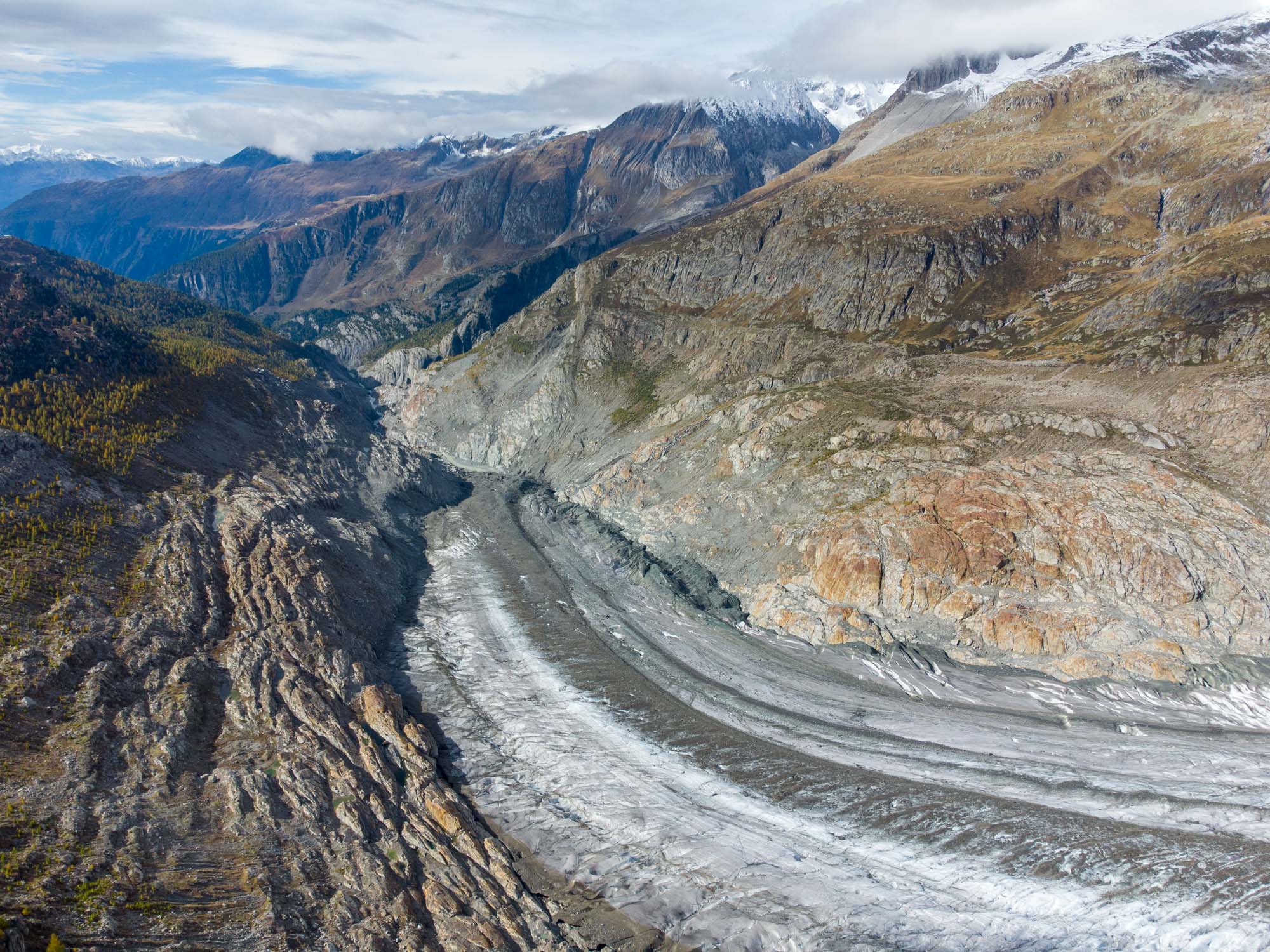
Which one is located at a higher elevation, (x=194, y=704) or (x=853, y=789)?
(x=194, y=704)

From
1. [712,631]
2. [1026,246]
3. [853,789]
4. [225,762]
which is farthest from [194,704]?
[1026,246]

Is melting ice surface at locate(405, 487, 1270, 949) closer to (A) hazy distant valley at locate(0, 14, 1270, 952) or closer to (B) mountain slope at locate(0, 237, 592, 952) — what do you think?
(A) hazy distant valley at locate(0, 14, 1270, 952)

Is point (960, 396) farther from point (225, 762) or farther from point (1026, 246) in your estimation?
point (225, 762)

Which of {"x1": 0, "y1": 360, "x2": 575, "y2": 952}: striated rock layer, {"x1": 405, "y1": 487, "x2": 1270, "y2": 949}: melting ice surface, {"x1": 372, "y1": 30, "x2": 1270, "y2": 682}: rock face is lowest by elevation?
{"x1": 405, "y1": 487, "x2": 1270, "y2": 949}: melting ice surface

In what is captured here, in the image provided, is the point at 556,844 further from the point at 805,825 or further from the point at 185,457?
the point at 185,457

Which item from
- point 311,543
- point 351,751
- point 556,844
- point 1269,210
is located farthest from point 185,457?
point 1269,210

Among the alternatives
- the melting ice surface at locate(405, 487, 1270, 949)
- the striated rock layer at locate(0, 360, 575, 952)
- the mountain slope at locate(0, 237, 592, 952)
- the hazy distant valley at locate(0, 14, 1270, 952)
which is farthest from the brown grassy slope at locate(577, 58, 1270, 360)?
the striated rock layer at locate(0, 360, 575, 952)
